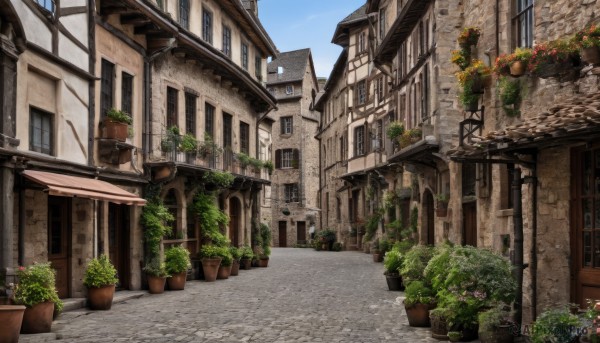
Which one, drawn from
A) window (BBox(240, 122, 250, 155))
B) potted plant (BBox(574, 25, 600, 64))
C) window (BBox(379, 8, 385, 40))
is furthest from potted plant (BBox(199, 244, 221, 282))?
potted plant (BBox(574, 25, 600, 64))

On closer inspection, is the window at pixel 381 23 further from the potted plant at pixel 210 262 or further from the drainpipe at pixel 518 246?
the drainpipe at pixel 518 246

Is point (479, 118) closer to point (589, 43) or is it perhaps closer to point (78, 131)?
point (589, 43)

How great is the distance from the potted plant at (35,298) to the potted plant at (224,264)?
31.8ft

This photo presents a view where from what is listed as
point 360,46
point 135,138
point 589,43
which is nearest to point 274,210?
point 360,46

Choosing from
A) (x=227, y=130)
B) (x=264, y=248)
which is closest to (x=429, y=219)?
(x=227, y=130)

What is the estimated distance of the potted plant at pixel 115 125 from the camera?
1483 centimetres

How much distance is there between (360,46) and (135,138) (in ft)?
62.6

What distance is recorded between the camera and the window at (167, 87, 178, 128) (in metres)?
18.8

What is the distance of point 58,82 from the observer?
42.9ft

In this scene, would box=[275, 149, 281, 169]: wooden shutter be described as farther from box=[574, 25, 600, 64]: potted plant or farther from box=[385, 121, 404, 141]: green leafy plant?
box=[574, 25, 600, 64]: potted plant

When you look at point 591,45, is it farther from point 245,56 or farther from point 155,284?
point 245,56

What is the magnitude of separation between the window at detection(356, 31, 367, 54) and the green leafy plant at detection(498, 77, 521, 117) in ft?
72.9

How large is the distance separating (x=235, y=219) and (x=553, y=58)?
686 inches

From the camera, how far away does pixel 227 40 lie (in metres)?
23.5
